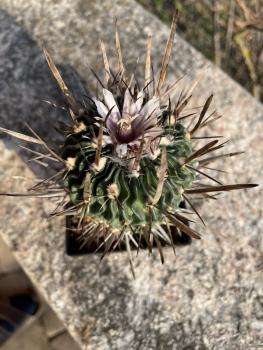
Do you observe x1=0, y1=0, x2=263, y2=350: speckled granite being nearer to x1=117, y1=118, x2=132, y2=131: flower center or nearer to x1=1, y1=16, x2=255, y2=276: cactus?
x1=1, y1=16, x2=255, y2=276: cactus

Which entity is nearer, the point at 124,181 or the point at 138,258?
the point at 124,181

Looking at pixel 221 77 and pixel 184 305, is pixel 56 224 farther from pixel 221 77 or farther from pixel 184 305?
pixel 221 77

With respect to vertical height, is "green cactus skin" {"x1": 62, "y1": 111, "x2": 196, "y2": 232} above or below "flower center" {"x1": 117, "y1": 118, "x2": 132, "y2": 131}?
below

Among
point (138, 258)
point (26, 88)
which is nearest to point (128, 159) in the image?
point (138, 258)

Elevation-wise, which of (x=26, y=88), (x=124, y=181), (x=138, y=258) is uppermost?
(x=26, y=88)

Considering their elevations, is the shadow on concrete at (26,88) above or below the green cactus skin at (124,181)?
above

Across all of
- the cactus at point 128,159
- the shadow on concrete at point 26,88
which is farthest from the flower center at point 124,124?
the shadow on concrete at point 26,88

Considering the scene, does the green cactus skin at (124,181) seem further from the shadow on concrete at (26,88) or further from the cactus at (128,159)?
the shadow on concrete at (26,88)

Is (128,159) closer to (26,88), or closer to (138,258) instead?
(138,258)

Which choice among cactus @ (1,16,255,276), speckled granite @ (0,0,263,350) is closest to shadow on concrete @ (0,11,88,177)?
speckled granite @ (0,0,263,350)
